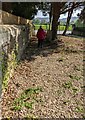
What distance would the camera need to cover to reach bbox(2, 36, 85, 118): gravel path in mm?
5320

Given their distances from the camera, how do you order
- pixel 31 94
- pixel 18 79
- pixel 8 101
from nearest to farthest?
pixel 8 101, pixel 31 94, pixel 18 79

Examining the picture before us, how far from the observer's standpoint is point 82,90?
6.83 m

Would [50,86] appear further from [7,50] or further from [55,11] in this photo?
[55,11]

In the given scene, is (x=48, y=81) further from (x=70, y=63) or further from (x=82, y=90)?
(x=70, y=63)

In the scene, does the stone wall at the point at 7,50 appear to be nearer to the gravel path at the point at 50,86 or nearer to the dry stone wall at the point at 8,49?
the dry stone wall at the point at 8,49

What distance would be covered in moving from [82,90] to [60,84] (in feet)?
2.48

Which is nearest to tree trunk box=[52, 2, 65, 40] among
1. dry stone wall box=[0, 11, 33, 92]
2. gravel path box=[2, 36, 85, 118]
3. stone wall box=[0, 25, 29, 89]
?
gravel path box=[2, 36, 85, 118]

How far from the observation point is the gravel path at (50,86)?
5.32 m

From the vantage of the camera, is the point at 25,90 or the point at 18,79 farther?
the point at 18,79

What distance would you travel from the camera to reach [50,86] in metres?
7.02

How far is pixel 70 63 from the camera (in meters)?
10.2

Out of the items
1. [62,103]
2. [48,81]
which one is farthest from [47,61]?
[62,103]

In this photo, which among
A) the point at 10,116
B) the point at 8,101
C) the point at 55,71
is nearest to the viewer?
the point at 10,116

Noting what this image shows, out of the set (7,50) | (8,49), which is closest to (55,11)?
(8,49)
